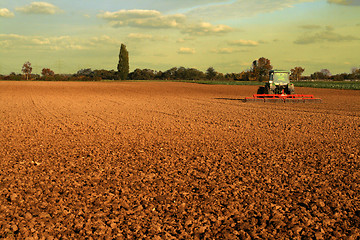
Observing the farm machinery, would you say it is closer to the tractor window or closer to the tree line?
the tractor window

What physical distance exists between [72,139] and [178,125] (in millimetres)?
4277

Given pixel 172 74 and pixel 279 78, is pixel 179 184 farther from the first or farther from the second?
pixel 172 74

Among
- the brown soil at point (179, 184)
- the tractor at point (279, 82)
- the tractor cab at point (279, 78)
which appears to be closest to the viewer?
the brown soil at point (179, 184)

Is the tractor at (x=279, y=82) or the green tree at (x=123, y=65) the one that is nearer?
the tractor at (x=279, y=82)

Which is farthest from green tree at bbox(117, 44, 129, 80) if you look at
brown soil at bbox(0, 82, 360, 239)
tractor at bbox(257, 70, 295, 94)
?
brown soil at bbox(0, 82, 360, 239)

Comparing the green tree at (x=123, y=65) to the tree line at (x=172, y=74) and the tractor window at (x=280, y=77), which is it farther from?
the tractor window at (x=280, y=77)

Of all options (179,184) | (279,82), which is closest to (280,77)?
(279,82)

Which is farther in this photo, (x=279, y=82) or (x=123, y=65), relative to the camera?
(x=123, y=65)

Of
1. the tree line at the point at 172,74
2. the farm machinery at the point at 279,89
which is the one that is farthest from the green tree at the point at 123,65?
the farm machinery at the point at 279,89

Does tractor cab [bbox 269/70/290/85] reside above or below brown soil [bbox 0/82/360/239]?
above

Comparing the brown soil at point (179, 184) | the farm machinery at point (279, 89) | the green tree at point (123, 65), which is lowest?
the brown soil at point (179, 184)

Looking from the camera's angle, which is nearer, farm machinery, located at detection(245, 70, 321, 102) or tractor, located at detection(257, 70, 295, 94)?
farm machinery, located at detection(245, 70, 321, 102)

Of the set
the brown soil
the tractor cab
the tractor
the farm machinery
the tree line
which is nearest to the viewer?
the brown soil

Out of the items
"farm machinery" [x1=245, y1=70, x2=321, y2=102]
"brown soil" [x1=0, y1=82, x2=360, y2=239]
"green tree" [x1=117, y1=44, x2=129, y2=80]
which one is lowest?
"brown soil" [x1=0, y1=82, x2=360, y2=239]
